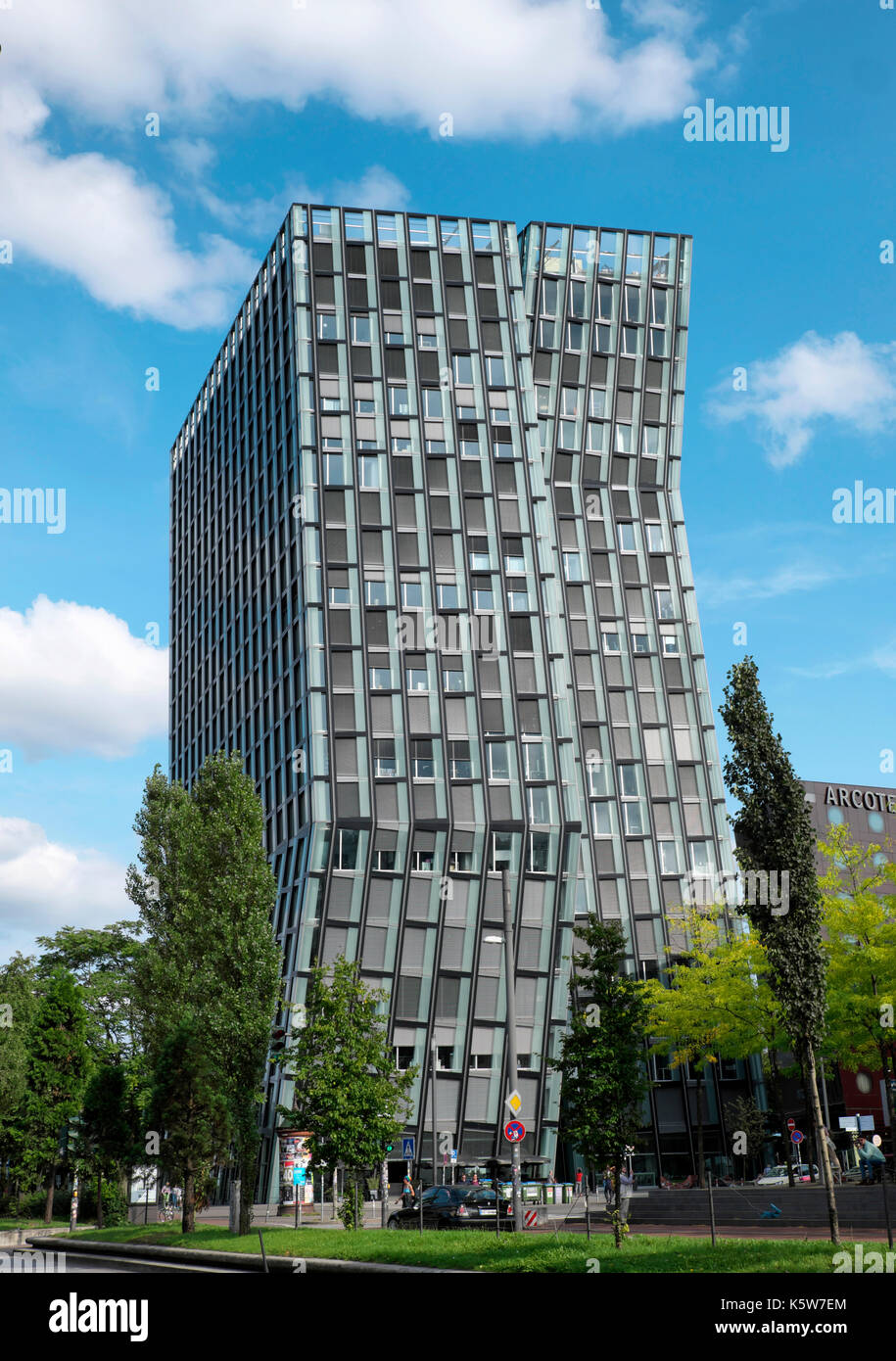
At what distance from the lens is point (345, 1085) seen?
110 feet

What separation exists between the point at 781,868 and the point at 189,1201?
79.5 ft

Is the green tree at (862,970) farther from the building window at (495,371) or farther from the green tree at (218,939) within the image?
the building window at (495,371)

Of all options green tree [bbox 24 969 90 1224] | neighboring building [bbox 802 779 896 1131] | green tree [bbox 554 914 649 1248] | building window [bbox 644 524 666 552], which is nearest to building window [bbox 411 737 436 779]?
green tree [bbox 24 969 90 1224]

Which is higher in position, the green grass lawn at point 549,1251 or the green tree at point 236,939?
the green tree at point 236,939

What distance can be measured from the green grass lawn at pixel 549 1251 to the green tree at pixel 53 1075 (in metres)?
25.3

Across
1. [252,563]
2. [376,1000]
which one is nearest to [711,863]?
[252,563]

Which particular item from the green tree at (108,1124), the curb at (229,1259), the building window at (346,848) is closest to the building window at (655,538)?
the building window at (346,848)

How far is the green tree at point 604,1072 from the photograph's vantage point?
83.9ft

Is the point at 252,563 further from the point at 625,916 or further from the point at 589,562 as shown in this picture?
the point at 625,916

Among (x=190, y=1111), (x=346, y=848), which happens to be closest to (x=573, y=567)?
(x=346, y=848)

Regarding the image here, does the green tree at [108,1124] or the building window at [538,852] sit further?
the building window at [538,852]
